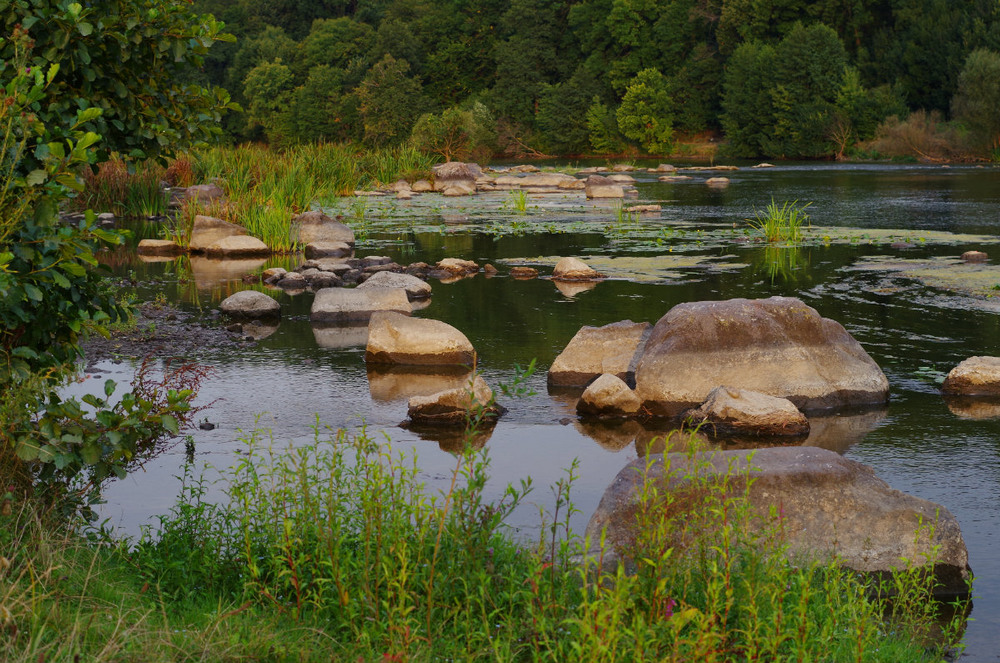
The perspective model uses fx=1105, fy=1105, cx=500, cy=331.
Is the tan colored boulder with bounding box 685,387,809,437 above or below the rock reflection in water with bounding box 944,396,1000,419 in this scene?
above

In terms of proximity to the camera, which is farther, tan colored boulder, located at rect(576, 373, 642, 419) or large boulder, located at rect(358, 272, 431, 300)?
large boulder, located at rect(358, 272, 431, 300)

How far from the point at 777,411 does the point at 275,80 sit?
85.5 metres

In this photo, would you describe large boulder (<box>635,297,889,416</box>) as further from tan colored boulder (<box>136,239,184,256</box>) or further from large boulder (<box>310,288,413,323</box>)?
tan colored boulder (<box>136,239,184,256</box>)

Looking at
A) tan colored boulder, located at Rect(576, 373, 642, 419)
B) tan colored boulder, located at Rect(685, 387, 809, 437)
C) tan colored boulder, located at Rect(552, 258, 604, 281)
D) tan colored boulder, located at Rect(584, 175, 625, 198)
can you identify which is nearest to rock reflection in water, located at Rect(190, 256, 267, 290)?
tan colored boulder, located at Rect(552, 258, 604, 281)

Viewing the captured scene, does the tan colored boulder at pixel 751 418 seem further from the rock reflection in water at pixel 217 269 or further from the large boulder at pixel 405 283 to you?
the rock reflection in water at pixel 217 269

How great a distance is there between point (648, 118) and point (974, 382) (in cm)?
6789

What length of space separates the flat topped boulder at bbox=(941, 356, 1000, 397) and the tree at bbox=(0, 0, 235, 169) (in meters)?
6.61

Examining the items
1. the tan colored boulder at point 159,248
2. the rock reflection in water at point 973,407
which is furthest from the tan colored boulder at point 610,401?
the tan colored boulder at point 159,248

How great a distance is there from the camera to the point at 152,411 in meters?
5.57

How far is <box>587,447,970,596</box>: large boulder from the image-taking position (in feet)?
18.2

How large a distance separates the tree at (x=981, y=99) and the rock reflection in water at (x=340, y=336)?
49.1 m

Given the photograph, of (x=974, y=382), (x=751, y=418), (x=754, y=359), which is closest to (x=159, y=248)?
(x=754, y=359)

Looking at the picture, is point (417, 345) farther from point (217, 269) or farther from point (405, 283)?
point (217, 269)

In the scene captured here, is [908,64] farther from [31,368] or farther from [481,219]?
[31,368]
